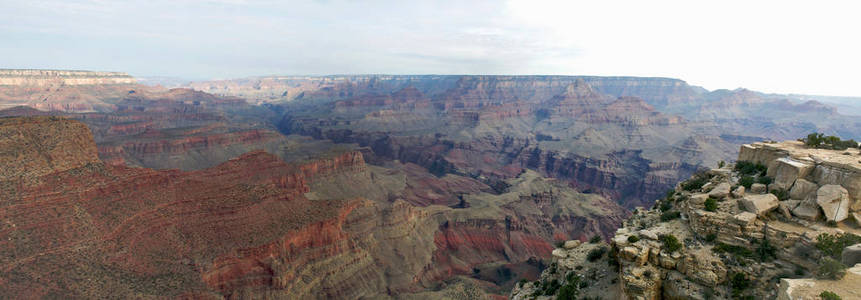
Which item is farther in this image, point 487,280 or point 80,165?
point 487,280

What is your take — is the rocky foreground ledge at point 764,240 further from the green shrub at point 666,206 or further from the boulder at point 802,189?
the green shrub at point 666,206

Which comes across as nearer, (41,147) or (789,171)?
(789,171)

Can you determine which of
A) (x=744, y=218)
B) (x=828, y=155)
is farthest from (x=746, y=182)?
(x=744, y=218)

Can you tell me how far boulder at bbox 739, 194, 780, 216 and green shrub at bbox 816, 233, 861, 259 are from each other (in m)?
2.68

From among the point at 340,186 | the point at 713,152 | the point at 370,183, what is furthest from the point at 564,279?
the point at 713,152

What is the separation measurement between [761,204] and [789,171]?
390 centimetres

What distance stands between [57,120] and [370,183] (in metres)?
75.8

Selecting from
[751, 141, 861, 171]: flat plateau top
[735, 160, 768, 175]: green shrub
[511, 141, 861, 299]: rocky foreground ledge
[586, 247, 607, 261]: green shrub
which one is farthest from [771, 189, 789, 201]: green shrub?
[586, 247, 607, 261]: green shrub

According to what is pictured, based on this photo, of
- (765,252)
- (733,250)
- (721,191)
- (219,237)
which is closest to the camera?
(765,252)

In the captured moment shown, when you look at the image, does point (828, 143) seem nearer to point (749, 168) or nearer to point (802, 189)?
point (749, 168)

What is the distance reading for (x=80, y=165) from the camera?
47906 mm

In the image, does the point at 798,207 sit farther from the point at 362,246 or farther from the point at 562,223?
the point at 562,223

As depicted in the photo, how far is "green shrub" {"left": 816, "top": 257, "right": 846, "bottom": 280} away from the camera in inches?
578

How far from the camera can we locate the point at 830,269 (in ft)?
49.0
